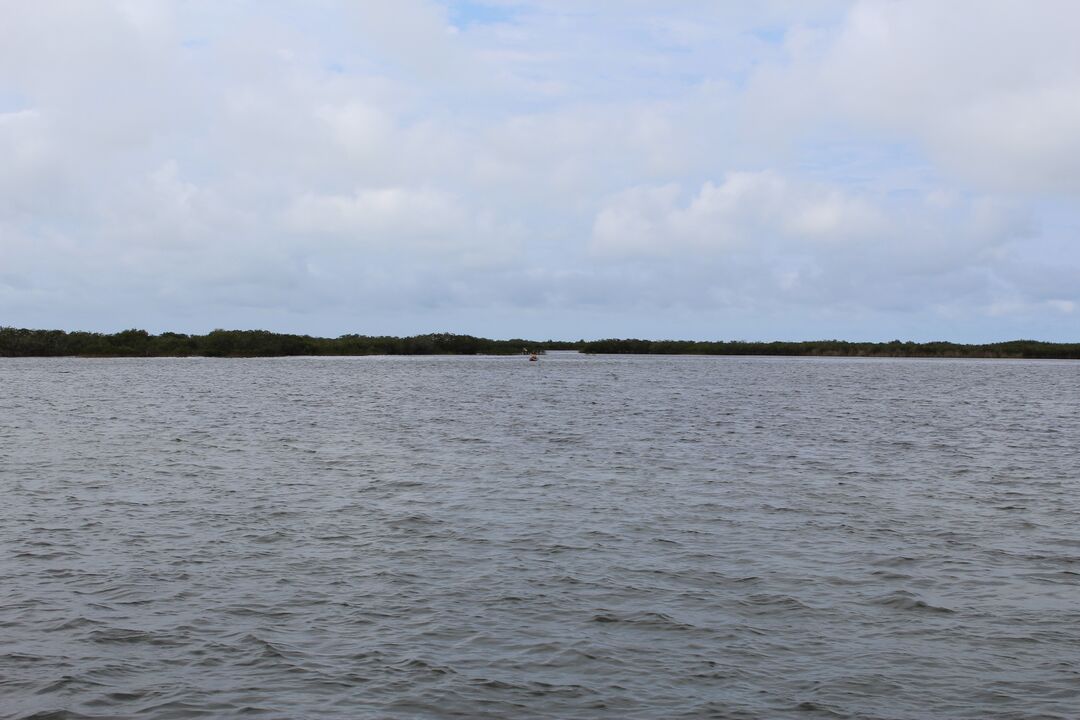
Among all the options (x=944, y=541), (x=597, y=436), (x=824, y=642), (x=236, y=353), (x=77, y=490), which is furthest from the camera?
(x=236, y=353)

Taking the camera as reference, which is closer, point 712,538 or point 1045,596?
point 1045,596

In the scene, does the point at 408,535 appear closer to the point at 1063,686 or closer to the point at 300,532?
Answer: the point at 300,532

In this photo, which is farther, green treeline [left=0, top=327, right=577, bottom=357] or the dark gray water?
green treeline [left=0, top=327, right=577, bottom=357]

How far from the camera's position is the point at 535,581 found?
48.1 ft

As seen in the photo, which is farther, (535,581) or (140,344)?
(140,344)

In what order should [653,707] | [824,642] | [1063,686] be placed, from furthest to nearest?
[824,642] < [1063,686] < [653,707]

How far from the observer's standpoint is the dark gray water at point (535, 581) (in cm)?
1016

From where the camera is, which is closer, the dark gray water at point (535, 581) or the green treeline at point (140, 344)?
the dark gray water at point (535, 581)

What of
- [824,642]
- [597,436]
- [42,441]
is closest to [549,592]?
[824,642]

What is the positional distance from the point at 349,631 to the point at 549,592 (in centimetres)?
337

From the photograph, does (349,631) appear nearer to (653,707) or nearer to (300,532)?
(653,707)

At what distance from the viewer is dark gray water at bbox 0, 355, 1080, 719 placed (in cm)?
1016

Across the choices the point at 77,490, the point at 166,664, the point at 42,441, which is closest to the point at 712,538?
the point at 166,664

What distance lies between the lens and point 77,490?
2247 cm
